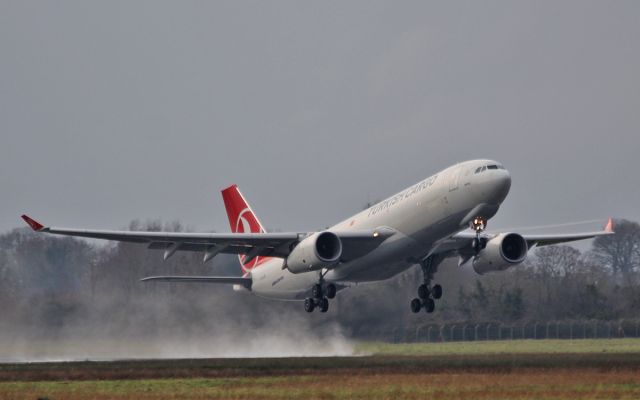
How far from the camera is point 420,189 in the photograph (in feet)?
144

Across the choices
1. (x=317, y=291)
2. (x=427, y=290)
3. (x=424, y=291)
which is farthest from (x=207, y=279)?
(x=427, y=290)

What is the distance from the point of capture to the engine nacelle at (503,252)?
47.8 metres

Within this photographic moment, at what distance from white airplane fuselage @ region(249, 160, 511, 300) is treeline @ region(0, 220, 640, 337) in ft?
10.8

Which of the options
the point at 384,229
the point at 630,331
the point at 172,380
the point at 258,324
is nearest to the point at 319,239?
the point at 384,229

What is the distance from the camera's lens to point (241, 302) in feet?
175

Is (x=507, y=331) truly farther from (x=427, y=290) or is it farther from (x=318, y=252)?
(x=318, y=252)

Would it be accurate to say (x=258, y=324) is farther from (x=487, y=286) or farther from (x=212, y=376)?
(x=212, y=376)

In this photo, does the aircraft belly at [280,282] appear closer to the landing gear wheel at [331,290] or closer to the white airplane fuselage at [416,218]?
the white airplane fuselage at [416,218]

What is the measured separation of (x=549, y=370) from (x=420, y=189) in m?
10.4

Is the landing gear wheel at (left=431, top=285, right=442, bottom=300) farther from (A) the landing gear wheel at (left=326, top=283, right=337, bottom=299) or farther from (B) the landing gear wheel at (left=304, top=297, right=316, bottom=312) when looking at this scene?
(B) the landing gear wheel at (left=304, top=297, right=316, bottom=312)

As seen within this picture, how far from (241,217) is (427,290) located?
9954mm

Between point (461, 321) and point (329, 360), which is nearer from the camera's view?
point (329, 360)

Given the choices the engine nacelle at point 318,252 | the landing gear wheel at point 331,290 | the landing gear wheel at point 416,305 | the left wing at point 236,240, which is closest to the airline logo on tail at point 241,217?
the left wing at point 236,240

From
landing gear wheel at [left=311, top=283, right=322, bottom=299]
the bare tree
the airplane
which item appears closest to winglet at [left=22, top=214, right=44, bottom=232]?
the airplane
